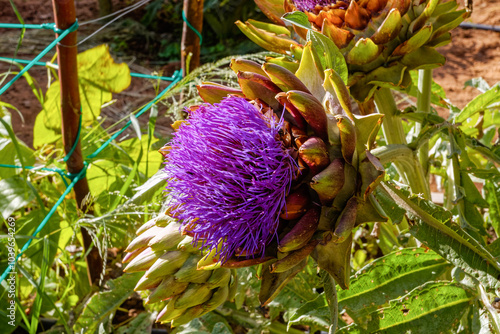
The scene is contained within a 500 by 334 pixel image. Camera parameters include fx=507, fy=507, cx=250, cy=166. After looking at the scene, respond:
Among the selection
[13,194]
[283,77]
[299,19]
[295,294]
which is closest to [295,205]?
[283,77]

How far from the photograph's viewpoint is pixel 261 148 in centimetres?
61

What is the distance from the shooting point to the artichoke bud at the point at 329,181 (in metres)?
0.56

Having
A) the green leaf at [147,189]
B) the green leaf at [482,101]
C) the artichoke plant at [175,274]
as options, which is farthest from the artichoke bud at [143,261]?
the green leaf at [482,101]

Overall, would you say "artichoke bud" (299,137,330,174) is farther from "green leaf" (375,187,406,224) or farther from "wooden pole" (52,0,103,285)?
"wooden pole" (52,0,103,285)

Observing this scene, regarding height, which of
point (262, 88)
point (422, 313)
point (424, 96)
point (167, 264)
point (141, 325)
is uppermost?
point (262, 88)

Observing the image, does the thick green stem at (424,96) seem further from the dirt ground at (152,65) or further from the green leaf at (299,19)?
the dirt ground at (152,65)

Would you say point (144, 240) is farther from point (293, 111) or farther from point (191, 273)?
point (293, 111)

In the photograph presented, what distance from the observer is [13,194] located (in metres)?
1.00

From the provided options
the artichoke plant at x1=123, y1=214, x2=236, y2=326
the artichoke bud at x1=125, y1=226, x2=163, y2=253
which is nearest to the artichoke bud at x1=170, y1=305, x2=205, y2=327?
the artichoke plant at x1=123, y1=214, x2=236, y2=326

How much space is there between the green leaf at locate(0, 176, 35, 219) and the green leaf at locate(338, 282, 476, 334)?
655 mm

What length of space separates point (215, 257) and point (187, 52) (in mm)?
718

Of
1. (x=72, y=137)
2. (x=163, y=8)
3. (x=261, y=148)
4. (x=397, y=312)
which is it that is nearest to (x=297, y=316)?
Answer: (x=397, y=312)

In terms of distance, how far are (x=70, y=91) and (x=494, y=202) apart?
2.54 feet

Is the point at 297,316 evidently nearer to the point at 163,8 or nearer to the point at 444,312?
the point at 444,312
